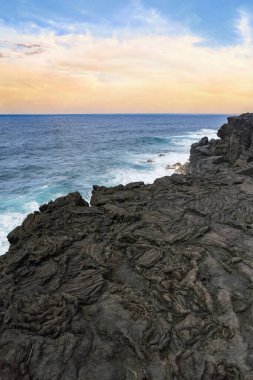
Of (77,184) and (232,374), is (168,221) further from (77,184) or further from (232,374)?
(77,184)

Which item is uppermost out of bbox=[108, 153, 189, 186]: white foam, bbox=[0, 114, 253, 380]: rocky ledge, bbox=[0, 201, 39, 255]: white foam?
bbox=[0, 114, 253, 380]: rocky ledge

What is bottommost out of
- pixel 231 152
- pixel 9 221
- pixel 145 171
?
pixel 145 171

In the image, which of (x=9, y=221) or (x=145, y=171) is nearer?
(x=9, y=221)

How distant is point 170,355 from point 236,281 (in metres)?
3.69

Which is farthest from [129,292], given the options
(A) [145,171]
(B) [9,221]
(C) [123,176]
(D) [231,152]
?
(A) [145,171]

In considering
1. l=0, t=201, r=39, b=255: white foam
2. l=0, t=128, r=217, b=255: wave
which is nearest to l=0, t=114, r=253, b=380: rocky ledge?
l=0, t=201, r=39, b=255: white foam

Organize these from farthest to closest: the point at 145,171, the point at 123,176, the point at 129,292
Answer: the point at 145,171
the point at 123,176
the point at 129,292

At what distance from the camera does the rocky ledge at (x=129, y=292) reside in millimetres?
7684

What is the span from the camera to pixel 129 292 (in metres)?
9.83

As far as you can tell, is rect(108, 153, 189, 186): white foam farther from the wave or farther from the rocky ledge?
the rocky ledge

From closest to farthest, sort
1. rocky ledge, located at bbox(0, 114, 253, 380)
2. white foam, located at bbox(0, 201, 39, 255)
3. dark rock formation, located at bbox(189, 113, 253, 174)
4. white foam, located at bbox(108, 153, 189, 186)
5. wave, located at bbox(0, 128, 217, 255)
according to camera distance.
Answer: rocky ledge, located at bbox(0, 114, 253, 380), white foam, located at bbox(0, 201, 39, 255), wave, located at bbox(0, 128, 217, 255), dark rock formation, located at bbox(189, 113, 253, 174), white foam, located at bbox(108, 153, 189, 186)

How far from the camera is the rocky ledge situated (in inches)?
303

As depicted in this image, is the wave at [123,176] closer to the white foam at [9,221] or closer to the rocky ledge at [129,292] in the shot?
the white foam at [9,221]

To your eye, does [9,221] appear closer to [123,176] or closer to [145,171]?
[123,176]
